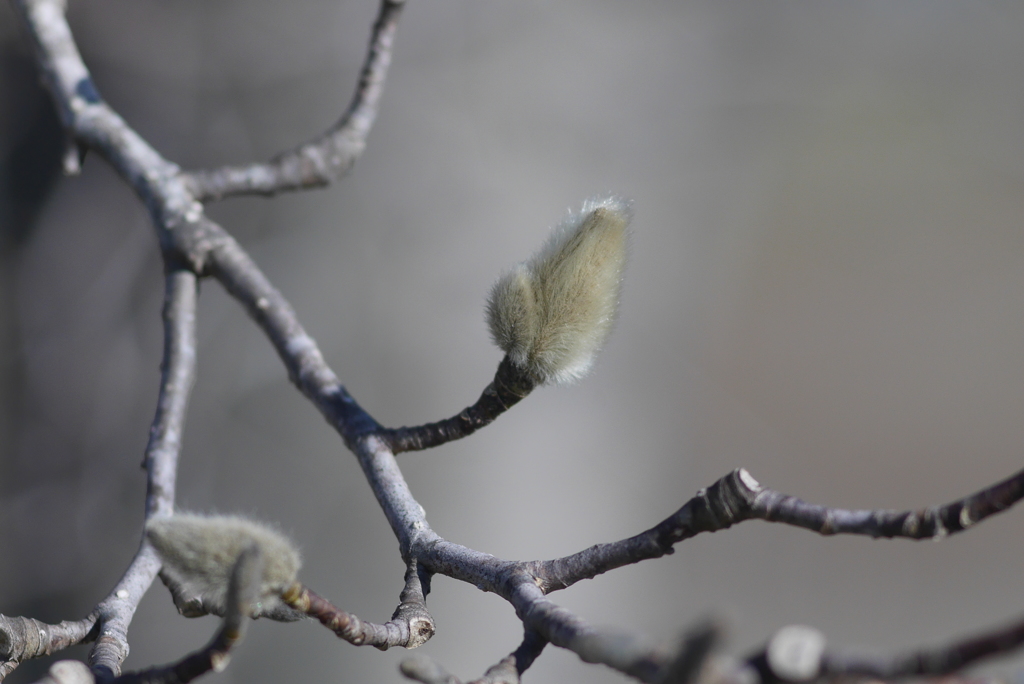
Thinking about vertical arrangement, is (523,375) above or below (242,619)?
above

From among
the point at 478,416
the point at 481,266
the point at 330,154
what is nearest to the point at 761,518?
the point at 478,416

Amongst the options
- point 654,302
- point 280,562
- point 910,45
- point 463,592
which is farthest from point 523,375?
point 910,45

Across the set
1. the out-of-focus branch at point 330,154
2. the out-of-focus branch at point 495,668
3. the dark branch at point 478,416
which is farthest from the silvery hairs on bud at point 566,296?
the out-of-focus branch at point 330,154

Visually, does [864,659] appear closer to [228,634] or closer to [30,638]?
[228,634]

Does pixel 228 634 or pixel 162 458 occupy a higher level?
pixel 162 458

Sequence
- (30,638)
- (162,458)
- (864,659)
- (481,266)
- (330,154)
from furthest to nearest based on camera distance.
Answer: (481,266), (330,154), (162,458), (30,638), (864,659)

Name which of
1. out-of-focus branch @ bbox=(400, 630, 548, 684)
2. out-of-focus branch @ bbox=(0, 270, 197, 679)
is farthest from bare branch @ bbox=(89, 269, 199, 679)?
out-of-focus branch @ bbox=(400, 630, 548, 684)

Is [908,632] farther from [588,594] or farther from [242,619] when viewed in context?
→ [242,619]
